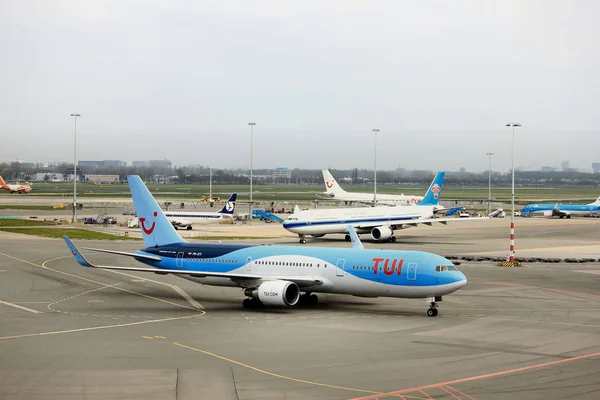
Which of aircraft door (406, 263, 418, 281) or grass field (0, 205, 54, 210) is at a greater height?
aircraft door (406, 263, 418, 281)

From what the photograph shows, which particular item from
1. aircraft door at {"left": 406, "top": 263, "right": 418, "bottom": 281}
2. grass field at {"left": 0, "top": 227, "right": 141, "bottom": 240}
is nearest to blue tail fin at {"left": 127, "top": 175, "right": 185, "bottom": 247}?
aircraft door at {"left": 406, "top": 263, "right": 418, "bottom": 281}

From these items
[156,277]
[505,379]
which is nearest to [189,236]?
[156,277]

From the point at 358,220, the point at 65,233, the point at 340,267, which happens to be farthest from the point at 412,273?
the point at 65,233

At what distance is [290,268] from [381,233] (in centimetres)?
5030

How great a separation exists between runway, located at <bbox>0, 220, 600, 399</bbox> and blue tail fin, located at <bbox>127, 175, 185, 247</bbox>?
151 inches

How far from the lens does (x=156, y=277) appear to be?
60594 mm

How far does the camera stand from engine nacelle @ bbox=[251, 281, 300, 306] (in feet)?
141

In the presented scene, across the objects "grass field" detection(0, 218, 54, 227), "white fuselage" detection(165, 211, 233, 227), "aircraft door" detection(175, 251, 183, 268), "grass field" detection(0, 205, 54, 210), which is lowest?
"grass field" detection(0, 218, 54, 227)

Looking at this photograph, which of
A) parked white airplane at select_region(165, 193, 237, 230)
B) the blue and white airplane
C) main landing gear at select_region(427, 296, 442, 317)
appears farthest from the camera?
parked white airplane at select_region(165, 193, 237, 230)

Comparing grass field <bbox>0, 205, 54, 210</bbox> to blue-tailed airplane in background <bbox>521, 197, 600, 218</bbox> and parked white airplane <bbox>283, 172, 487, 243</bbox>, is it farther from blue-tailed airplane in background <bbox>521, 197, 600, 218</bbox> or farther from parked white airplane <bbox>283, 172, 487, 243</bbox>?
blue-tailed airplane in background <bbox>521, 197, 600, 218</bbox>

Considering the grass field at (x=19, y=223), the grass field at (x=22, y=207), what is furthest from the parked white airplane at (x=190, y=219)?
the grass field at (x=22, y=207)

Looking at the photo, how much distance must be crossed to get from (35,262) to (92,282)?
14.3 meters

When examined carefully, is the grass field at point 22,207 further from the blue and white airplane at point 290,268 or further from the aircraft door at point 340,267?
the aircraft door at point 340,267

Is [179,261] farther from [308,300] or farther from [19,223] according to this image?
[19,223]
